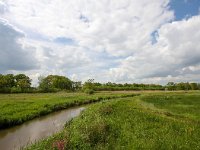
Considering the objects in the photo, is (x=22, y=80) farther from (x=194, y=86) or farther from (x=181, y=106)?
(x=181, y=106)

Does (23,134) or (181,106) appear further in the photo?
(181,106)

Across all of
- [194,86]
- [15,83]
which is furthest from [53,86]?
[194,86]

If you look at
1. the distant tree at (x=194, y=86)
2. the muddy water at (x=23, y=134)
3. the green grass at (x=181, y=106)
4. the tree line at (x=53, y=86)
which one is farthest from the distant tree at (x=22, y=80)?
the muddy water at (x=23, y=134)

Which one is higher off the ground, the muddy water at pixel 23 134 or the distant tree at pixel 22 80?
the distant tree at pixel 22 80

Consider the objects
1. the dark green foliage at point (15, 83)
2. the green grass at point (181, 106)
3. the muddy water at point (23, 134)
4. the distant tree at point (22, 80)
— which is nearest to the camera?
the muddy water at point (23, 134)

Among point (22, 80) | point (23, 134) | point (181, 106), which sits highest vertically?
point (22, 80)

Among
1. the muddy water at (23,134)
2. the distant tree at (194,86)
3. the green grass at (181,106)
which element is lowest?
the muddy water at (23,134)

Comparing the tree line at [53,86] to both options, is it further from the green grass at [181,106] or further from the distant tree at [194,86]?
the green grass at [181,106]

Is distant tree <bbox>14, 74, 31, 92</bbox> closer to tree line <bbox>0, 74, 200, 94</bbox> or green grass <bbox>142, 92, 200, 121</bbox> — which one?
tree line <bbox>0, 74, 200, 94</bbox>

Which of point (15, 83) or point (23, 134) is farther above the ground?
point (15, 83)

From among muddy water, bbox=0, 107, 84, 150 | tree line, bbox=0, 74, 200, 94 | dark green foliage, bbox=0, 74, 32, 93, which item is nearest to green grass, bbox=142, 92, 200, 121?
muddy water, bbox=0, 107, 84, 150

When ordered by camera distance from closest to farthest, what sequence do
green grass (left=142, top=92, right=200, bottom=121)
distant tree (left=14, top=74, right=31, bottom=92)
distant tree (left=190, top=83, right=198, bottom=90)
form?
green grass (left=142, top=92, right=200, bottom=121), distant tree (left=14, top=74, right=31, bottom=92), distant tree (left=190, top=83, right=198, bottom=90)

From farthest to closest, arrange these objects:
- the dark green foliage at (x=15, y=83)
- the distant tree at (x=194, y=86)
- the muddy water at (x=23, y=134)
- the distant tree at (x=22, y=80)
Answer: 1. the distant tree at (x=194, y=86)
2. the distant tree at (x=22, y=80)
3. the dark green foliage at (x=15, y=83)
4. the muddy water at (x=23, y=134)

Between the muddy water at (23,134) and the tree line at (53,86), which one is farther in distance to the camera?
the tree line at (53,86)
